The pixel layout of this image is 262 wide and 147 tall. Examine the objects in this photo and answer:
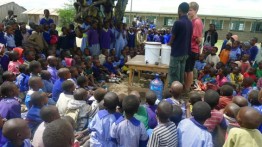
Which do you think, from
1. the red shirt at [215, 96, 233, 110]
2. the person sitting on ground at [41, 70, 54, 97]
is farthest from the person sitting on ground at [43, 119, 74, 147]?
the person sitting on ground at [41, 70, 54, 97]

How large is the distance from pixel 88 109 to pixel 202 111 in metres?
1.70

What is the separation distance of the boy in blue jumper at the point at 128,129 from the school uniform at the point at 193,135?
400mm

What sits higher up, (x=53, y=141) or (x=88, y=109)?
(x=53, y=141)

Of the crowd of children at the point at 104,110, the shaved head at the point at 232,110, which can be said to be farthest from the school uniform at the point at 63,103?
the shaved head at the point at 232,110

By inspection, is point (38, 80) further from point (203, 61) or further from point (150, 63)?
point (203, 61)

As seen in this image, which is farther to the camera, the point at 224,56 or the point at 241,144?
the point at 224,56

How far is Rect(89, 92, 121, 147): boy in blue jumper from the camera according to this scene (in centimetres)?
296

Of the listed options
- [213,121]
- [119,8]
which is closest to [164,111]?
[213,121]

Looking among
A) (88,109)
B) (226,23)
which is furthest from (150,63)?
(226,23)

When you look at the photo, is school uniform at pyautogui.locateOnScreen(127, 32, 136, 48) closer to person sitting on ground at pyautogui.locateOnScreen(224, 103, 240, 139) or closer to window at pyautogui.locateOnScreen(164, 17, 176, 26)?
person sitting on ground at pyautogui.locateOnScreen(224, 103, 240, 139)

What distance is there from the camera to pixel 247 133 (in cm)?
236

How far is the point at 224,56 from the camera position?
8078 mm

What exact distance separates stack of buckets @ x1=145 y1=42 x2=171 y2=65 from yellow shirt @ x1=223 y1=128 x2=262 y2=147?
11.0 feet

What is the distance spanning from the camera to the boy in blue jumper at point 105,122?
2957 millimetres
